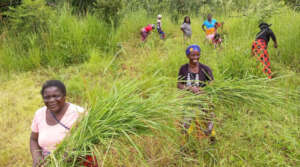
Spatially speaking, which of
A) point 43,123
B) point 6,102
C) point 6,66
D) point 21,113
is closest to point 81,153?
point 43,123

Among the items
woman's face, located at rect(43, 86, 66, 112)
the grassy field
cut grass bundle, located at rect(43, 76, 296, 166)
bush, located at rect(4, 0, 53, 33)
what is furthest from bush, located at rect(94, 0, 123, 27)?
cut grass bundle, located at rect(43, 76, 296, 166)

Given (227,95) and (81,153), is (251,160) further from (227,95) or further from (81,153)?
(81,153)

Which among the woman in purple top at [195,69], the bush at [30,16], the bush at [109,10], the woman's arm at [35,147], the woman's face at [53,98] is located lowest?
the woman's arm at [35,147]

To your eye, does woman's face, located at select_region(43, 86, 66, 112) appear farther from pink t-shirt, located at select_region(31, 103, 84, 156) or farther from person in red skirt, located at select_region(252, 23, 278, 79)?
person in red skirt, located at select_region(252, 23, 278, 79)

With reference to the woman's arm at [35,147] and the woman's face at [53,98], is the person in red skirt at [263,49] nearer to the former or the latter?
the woman's face at [53,98]

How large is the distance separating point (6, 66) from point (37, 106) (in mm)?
1901

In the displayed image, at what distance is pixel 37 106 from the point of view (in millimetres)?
3795

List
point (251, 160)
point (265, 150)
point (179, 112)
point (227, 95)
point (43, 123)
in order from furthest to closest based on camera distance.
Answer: point (265, 150) → point (251, 160) → point (227, 95) → point (43, 123) → point (179, 112)

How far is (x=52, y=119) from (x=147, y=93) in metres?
Result: 0.79

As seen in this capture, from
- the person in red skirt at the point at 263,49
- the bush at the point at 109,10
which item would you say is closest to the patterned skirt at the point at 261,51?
the person in red skirt at the point at 263,49

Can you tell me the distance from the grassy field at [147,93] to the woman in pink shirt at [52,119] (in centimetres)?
22

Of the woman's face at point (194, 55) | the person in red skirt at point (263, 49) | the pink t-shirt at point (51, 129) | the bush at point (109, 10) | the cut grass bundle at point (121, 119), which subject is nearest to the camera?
the cut grass bundle at point (121, 119)

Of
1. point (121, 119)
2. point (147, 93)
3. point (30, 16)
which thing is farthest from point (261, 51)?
point (30, 16)

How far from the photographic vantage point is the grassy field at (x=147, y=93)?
1492mm
